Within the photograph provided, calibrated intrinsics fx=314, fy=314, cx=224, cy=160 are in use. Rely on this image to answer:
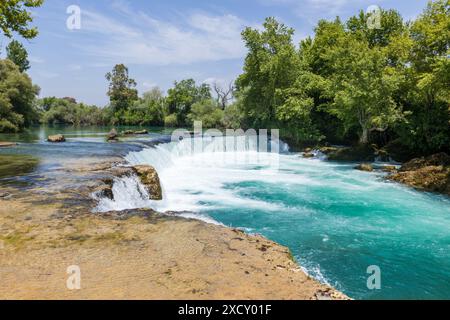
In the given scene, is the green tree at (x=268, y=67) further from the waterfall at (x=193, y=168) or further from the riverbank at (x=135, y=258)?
the riverbank at (x=135, y=258)

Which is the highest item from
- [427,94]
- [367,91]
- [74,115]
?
[74,115]

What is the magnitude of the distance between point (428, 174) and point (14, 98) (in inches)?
1585

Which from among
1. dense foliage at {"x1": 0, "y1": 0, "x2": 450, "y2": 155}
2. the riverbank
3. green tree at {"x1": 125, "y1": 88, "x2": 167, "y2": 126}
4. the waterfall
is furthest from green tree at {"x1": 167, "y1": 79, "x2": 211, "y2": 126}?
the riverbank

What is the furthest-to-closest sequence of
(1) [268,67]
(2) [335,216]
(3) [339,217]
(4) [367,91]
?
(1) [268,67] → (4) [367,91] → (2) [335,216] → (3) [339,217]

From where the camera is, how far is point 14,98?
3566 centimetres

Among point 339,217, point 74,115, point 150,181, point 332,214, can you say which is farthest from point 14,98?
point 74,115

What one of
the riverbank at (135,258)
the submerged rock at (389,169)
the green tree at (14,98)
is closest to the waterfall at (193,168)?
the riverbank at (135,258)

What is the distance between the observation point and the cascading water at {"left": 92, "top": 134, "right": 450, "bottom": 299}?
22.6 feet

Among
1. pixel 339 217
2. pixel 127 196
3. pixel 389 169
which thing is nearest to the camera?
pixel 127 196

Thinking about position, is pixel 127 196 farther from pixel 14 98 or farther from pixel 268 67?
pixel 14 98

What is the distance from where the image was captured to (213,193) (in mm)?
13859

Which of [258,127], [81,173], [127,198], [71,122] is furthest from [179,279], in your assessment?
[71,122]

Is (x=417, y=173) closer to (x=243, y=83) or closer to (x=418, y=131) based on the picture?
(x=418, y=131)

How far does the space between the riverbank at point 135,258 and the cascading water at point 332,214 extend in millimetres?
1928
